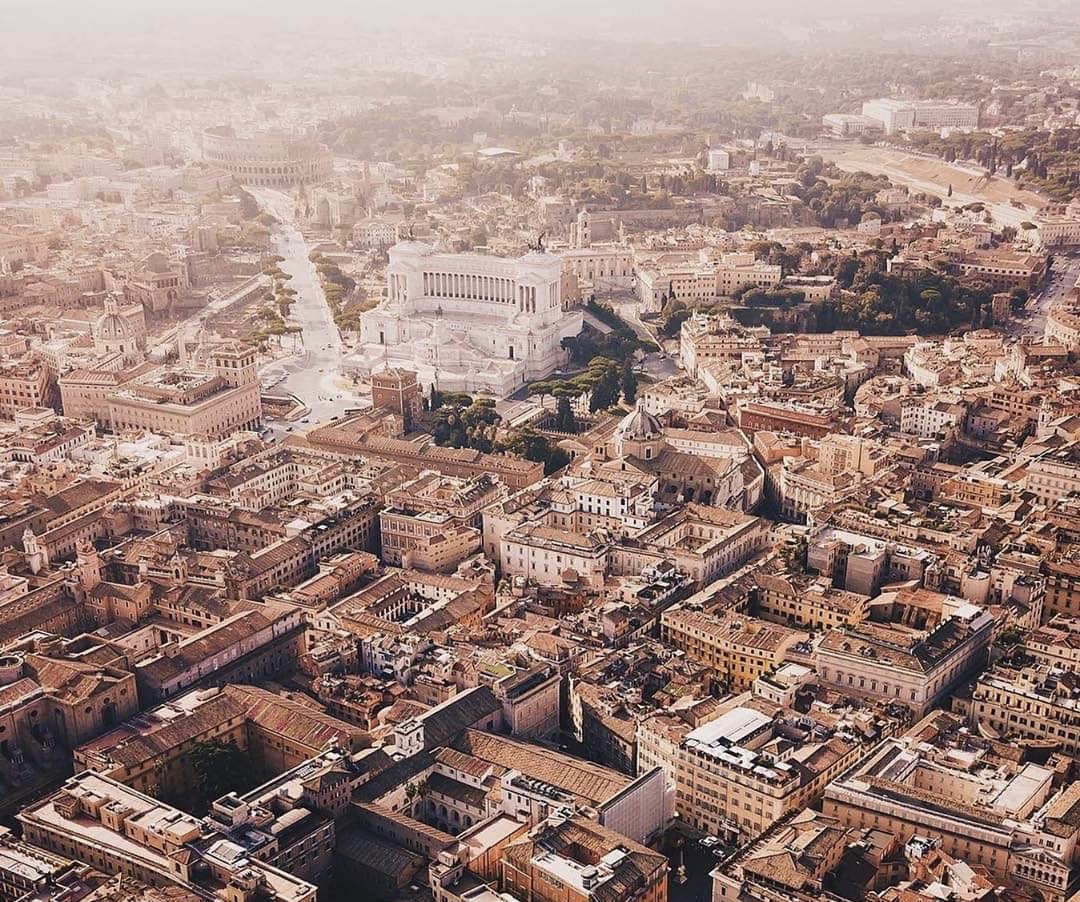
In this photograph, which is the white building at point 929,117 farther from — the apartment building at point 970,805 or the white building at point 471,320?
the apartment building at point 970,805

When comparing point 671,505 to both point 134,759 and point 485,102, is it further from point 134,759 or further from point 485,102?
point 485,102

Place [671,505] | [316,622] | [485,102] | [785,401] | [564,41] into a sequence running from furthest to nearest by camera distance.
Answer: [564,41], [485,102], [785,401], [671,505], [316,622]

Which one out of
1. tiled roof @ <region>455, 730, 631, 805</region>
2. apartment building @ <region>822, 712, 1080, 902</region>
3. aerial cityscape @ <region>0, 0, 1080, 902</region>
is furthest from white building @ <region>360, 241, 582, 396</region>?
apartment building @ <region>822, 712, 1080, 902</region>

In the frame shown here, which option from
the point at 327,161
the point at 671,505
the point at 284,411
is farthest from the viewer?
the point at 327,161

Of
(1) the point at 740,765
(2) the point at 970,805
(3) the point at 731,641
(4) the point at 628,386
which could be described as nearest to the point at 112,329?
(4) the point at 628,386

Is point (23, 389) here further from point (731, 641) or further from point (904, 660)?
point (904, 660)

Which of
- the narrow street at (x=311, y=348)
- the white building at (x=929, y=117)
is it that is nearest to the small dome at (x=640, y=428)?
the narrow street at (x=311, y=348)

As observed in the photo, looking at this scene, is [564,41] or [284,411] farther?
[564,41]

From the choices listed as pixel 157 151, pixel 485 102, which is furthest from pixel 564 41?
pixel 157 151
